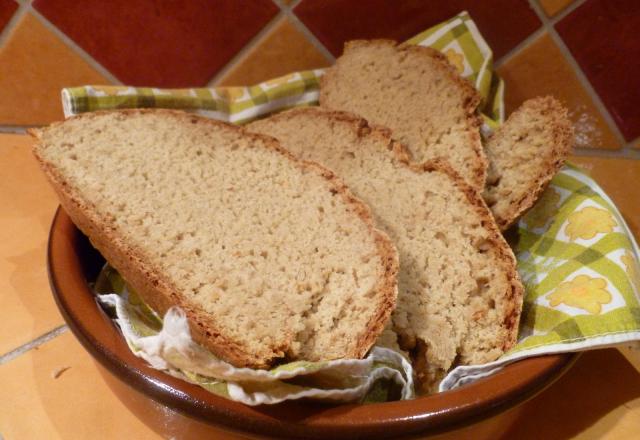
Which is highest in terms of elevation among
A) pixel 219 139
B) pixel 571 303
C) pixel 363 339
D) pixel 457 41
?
pixel 219 139

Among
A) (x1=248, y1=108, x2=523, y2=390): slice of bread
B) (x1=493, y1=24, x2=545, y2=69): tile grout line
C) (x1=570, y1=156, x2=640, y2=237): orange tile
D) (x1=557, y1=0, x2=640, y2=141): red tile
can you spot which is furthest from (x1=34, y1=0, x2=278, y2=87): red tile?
(x1=570, y1=156, x2=640, y2=237): orange tile

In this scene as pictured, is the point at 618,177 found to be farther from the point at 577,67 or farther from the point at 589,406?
the point at 589,406

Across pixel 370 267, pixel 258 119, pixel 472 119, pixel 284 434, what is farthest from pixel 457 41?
pixel 284 434

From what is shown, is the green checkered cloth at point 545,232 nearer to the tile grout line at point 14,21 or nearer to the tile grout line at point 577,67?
the tile grout line at point 577,67

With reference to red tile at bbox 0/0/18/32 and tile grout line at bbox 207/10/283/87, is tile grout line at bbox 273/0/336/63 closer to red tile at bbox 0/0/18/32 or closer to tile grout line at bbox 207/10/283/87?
tile grout line at bbox 207/10/283/87

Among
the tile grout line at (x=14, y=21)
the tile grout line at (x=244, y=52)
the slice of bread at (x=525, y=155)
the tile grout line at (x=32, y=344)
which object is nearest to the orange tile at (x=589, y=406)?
the slice of bread at (x=525, y=155)

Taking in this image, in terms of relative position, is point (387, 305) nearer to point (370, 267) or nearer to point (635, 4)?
point (370, 267)

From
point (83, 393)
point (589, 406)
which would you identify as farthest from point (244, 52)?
point (589, 406)
